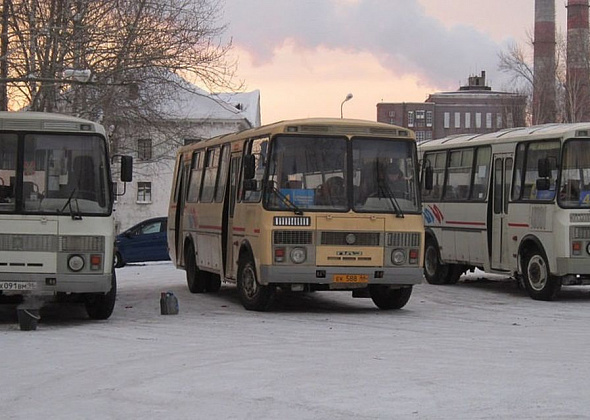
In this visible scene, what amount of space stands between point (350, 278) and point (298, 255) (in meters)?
0.83

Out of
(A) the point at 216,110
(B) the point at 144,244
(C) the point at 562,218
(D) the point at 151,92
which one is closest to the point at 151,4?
(D) the point at 151,92

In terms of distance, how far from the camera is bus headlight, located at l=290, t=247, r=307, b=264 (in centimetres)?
1722

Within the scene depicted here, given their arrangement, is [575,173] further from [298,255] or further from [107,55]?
[107,55]

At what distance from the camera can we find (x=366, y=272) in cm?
1733

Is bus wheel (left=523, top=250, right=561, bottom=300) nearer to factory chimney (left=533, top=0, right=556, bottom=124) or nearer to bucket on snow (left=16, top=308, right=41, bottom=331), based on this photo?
bucket on snow (left=16, top=308, right=41, bottom=331)

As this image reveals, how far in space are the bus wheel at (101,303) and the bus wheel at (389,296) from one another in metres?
4.00

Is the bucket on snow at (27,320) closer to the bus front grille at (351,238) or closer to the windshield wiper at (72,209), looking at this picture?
the windshield wiper at (72,209)

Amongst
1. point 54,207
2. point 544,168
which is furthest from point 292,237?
point 544,168

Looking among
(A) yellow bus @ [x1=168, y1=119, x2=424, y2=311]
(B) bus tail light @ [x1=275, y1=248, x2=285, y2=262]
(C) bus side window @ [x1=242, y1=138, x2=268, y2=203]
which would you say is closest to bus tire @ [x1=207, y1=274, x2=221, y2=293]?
(A) yellow bus @ [x1=168, y1=119, x2=424, y2=311]

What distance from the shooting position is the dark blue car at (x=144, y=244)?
36.3m

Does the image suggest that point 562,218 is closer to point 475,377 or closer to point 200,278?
point 200,278

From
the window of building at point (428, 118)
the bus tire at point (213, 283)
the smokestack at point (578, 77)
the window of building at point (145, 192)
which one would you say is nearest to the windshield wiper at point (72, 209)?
the bus tire at point (213, 283)

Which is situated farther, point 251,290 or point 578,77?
point 578,77

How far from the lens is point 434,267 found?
82.3ft
